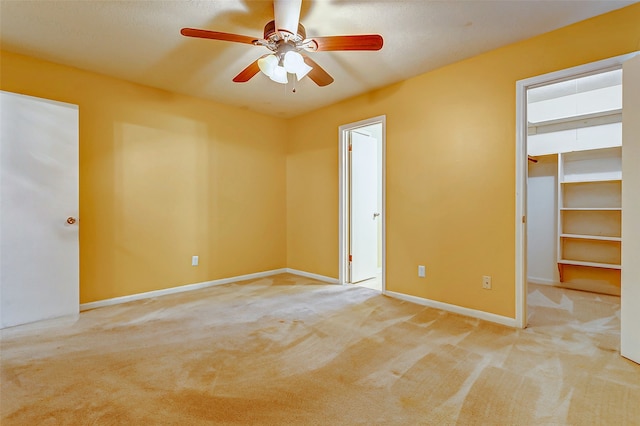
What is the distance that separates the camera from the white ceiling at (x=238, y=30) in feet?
6.82

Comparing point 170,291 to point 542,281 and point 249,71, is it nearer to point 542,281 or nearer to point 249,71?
point 249,71

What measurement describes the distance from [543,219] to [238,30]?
442 centimetres

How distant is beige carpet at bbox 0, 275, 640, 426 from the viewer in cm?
153

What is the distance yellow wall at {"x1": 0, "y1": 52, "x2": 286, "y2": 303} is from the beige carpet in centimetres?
61

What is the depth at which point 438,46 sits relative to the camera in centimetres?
260

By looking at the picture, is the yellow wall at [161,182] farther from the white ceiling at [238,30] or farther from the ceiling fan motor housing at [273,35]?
the ceiling fan motor housing at [273,35]

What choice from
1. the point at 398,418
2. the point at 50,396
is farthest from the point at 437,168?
the point at 50,396

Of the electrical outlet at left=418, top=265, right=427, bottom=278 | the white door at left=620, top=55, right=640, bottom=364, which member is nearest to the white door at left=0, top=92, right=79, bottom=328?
the electrical outlet at left=418, top=265, right=427, bottom=278

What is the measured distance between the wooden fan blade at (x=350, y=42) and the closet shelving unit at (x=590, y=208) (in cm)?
354

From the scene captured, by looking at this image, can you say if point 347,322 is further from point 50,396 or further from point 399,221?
point 50,396

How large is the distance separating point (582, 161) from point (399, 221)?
8.80 ft

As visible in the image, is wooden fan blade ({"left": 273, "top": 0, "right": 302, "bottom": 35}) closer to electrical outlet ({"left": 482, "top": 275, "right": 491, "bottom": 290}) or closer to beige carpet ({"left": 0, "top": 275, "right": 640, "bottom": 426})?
beige carpet ({"left": 0, "top": 275, "right": 640, "bottom": 426})

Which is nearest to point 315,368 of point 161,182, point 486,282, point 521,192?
point 486,282

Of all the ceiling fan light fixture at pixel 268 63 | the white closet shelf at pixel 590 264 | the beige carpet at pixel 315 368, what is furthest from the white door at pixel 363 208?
the white closet shelf at pixel 590 264
